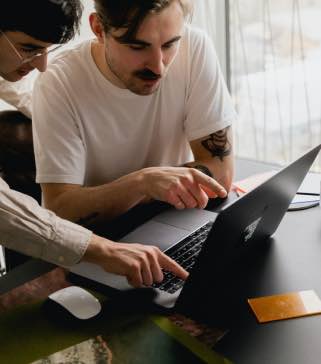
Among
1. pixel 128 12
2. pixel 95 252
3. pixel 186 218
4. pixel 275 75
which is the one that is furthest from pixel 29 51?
pixel 275 75

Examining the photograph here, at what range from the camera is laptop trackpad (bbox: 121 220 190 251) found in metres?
1.18

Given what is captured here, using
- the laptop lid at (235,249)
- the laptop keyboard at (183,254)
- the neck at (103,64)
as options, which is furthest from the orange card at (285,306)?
the neck at (103,64)

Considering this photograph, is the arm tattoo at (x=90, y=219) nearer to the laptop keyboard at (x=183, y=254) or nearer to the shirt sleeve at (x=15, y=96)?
the laptop keyboard at (x=183, y=254)

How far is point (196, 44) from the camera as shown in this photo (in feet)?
5.39

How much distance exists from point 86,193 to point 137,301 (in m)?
0.52

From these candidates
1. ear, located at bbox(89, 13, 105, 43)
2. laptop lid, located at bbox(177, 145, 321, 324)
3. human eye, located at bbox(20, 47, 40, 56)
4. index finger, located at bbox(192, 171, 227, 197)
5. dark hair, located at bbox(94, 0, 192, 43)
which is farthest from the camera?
ear, located at bbox(89, 13, 105, 43)

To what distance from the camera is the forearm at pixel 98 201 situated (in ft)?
4.46

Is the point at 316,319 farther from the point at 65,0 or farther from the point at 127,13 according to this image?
the point at 127,13

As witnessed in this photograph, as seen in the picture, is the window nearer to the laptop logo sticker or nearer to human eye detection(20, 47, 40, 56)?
the laptop logo sticker

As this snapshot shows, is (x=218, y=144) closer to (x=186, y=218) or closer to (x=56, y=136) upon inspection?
(x=186, y=218)

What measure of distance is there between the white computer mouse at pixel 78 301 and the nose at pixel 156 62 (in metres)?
0.68

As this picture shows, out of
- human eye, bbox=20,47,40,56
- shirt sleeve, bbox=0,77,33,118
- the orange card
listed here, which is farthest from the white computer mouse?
shirt sleeve, bbox=0,77,33,118

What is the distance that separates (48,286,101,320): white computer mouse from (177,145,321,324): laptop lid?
0.54ft

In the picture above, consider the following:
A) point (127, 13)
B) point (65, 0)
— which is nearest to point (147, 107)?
point (127, 13)
